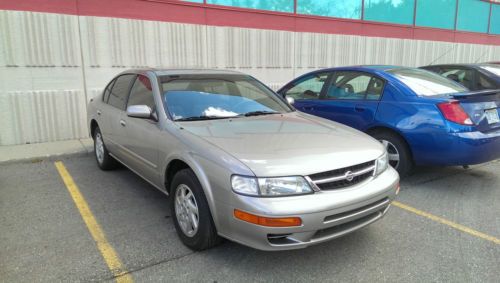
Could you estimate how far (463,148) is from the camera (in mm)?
4281

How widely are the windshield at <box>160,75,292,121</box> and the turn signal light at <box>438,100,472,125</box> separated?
5.99 ft

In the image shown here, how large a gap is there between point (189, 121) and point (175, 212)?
0.86 metres

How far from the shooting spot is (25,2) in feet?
21.6

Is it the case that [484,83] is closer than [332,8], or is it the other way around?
[484,83]

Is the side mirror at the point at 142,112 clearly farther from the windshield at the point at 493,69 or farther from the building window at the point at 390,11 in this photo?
the building window at the point at 390,11

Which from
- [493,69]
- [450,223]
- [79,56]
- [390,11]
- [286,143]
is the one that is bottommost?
[450,223]

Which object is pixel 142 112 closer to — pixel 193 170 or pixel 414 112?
pixel 193 170

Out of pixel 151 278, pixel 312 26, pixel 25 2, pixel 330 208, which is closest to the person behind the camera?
pixel 330 208

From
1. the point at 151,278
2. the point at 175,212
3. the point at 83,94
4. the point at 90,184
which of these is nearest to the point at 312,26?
the point at 83,94

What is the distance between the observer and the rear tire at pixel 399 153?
4.75 metres

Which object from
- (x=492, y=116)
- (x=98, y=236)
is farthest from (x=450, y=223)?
(x=98, y=236)

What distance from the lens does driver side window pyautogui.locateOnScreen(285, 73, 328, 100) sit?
229 inches

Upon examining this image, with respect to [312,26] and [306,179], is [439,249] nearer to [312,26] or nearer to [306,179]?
[306,179]

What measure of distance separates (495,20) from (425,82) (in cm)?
1254
